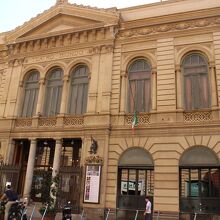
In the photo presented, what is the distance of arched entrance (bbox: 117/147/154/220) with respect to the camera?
2016cm

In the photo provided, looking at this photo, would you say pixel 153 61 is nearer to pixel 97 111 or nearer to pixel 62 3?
pixel 97 111

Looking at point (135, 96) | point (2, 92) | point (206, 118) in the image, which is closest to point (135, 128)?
point (135, 96)

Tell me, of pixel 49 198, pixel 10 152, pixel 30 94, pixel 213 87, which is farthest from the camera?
pixel 30 94

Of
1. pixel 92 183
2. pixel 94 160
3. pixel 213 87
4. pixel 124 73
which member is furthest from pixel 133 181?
pixel 213 87

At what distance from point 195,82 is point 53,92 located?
36.5ft

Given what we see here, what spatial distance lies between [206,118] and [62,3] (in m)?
15.6

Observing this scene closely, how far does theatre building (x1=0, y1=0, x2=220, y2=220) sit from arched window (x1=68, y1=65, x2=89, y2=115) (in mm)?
84

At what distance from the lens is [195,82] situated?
21.2m

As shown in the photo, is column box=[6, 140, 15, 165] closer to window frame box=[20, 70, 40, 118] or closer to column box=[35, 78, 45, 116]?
window frame box=[20, 70, 40, 118]

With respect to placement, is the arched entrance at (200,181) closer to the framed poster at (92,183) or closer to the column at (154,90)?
the column at (154,90)

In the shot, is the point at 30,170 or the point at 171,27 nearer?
the point at 171,27

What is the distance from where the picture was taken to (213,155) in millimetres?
18953

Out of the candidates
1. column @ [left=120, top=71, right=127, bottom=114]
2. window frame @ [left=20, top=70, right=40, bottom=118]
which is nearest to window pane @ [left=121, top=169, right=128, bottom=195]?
column @ [left=120, top=71, right=127, bottom=114]

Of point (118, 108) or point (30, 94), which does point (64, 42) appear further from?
point (118, 108)
